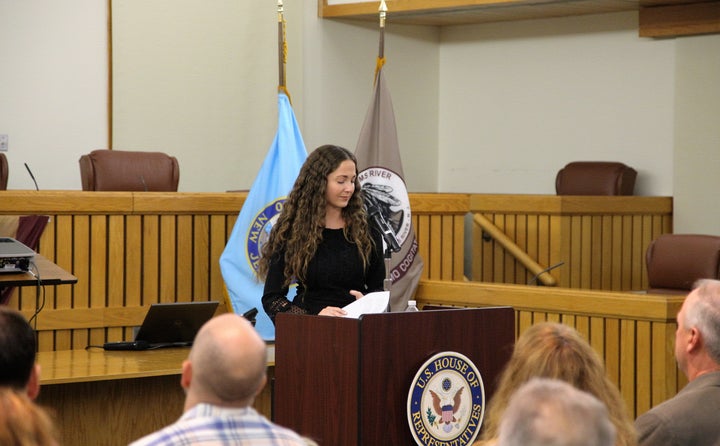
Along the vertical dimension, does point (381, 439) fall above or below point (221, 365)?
below

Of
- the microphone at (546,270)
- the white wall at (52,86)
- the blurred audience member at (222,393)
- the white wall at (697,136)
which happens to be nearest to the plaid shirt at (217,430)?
the blurred audience member at (222,393)

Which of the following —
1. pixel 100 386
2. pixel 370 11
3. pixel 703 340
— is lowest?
pixel 100 386

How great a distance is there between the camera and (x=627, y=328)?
5617mm

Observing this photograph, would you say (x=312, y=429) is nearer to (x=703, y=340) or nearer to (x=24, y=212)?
(x=703, y=340)

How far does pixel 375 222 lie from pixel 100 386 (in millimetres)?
1351

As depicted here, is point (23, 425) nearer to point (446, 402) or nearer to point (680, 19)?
point (446, 402)

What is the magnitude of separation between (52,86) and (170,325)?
356 centimetres

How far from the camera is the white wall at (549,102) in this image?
9.13m

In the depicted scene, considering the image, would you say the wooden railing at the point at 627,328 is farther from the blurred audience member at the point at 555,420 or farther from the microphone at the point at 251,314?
the blurred audience member at the point at 555,420

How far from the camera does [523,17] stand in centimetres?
964

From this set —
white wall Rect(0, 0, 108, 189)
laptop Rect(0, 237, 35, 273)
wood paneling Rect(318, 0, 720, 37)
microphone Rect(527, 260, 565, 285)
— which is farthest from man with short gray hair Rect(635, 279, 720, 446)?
wood paneling Rect(318, 0, 720, 37)

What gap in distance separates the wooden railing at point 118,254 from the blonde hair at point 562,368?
11.4ft

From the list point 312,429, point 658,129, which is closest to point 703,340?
point 312,429

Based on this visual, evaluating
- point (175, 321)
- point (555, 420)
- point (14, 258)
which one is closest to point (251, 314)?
Answer: point (175, 321)
